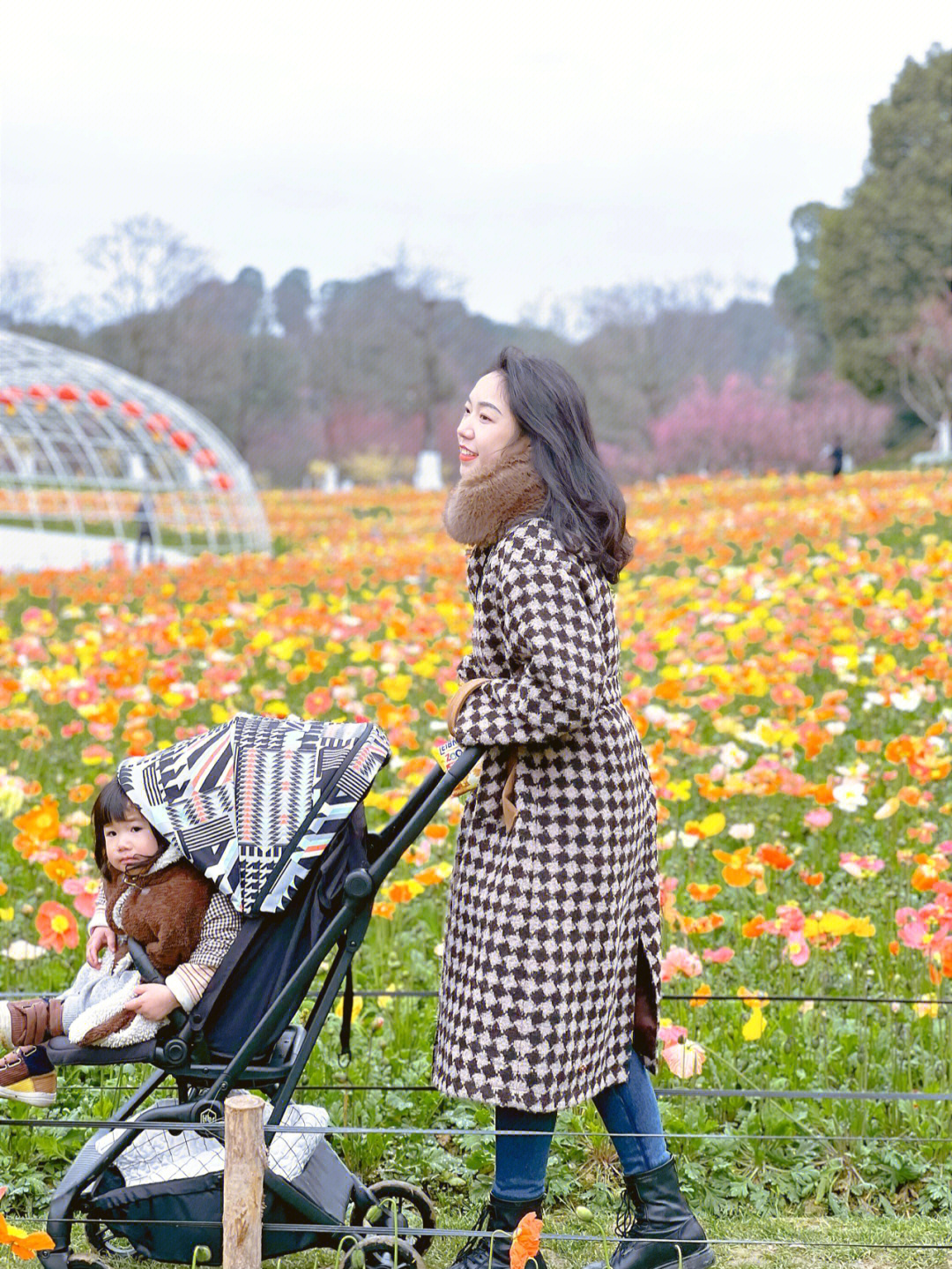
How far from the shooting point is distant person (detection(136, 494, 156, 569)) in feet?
51.3

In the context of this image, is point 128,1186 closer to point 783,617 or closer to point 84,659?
point 84,659

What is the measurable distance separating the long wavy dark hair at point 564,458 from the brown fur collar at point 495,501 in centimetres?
2

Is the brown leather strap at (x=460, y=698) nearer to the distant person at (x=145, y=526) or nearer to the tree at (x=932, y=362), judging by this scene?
the distant person at (x=145, y=526)

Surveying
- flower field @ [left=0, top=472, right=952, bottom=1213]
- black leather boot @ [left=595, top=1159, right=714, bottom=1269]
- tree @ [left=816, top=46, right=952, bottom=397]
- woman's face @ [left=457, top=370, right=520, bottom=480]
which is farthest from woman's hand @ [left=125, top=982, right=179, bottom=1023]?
tree @ [left=816, top=46, right=952, bottom=397]

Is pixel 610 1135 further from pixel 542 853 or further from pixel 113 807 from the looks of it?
pixel 113 807

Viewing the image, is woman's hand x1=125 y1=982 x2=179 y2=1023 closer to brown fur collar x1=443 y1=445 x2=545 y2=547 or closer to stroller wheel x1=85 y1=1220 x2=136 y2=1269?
stroller wheel x1=85 y1=1220 x2=136 y2=1269

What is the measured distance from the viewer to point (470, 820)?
7.50 ft

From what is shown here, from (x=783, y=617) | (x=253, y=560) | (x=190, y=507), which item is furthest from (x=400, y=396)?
(x=783, y=617)

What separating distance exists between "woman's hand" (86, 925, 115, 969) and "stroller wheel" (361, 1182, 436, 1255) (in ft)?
2.17

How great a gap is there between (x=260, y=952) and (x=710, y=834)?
1.71 m

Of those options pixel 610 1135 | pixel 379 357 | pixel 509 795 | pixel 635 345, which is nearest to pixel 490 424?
pixel 509 795

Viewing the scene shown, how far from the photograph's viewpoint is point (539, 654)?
213cm

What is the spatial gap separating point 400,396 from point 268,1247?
38456 mm

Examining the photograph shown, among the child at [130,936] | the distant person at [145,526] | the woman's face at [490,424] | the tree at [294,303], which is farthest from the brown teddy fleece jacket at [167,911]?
the tree at [294,303]
